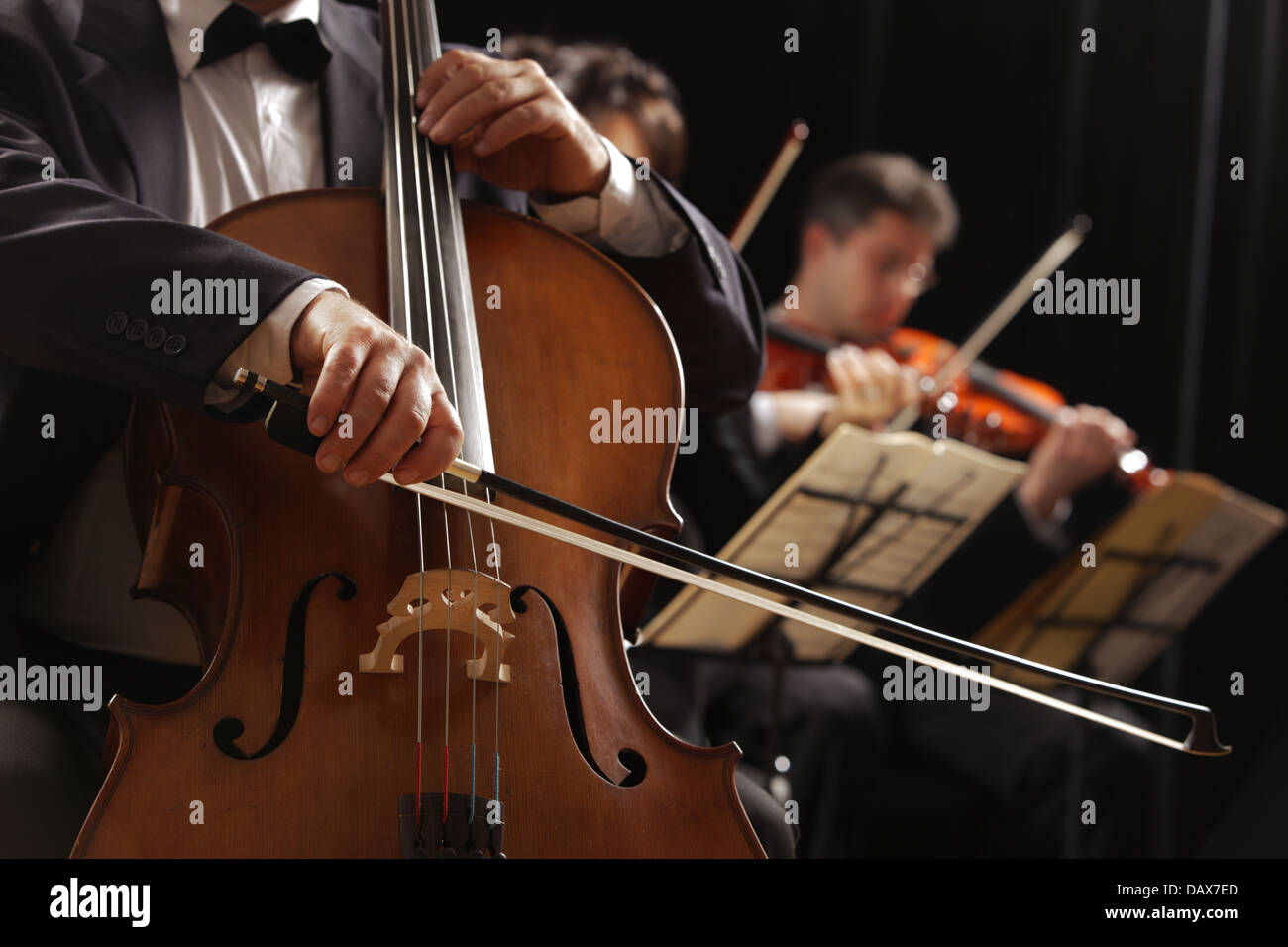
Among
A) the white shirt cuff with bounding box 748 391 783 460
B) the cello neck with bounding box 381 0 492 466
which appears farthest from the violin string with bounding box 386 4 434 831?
the white shirt cuff with bounding box 748 391 783 460

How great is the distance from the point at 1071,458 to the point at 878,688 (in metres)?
0.59

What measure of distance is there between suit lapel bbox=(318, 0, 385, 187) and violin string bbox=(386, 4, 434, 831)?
5cm

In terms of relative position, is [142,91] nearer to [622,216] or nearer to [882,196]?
[622,216]

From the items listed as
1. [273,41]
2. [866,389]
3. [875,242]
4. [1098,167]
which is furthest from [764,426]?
[273,41]

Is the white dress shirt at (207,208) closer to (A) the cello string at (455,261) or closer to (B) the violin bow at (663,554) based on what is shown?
(A) the cello string at (455,261)

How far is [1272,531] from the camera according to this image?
1947mm

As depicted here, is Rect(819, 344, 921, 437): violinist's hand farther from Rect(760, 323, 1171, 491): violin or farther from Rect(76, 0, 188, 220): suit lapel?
Rect(76, 0, 188, 220): suit lapel

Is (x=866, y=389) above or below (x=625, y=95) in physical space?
below

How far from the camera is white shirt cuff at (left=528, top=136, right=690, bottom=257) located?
3.54 ft

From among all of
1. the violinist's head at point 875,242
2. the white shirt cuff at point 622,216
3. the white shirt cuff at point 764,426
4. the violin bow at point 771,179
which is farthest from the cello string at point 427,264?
the violinist's head at point 875,242

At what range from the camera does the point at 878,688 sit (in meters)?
2.48

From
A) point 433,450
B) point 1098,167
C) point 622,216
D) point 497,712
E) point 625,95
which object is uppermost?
point 1098,167

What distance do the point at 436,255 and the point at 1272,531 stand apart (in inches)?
61.0

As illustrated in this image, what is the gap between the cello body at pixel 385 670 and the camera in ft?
2.16
